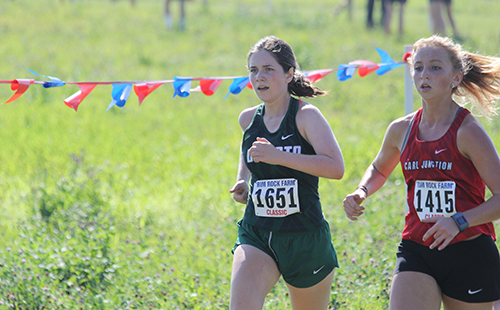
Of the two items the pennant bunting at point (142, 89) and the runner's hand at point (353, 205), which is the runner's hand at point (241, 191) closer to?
the runner's hand at point (353, 205)

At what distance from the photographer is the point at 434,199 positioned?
268cm

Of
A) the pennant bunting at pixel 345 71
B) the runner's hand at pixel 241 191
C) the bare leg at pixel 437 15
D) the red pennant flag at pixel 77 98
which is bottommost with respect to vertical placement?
the runner's hand at pixel 241 191

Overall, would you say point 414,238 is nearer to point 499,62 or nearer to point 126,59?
point 499,62

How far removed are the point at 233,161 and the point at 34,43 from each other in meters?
10.5

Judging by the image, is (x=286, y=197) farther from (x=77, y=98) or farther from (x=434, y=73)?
(x=77, y=98)

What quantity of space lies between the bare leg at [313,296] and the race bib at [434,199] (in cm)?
62

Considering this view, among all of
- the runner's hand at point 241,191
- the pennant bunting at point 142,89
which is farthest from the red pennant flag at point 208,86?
the runner's hand at point 241,191

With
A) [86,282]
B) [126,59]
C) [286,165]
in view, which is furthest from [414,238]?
[126,59]

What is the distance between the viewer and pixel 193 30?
60.5ft

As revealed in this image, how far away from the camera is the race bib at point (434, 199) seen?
264 centimetres

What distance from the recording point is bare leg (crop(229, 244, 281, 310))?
2748 mm

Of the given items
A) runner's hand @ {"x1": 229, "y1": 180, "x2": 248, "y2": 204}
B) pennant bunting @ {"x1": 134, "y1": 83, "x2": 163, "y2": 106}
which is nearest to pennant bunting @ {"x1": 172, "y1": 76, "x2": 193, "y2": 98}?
pennant bunting @ {"x1": 134, "y1": 83, "x2": 163, "y2": 106}

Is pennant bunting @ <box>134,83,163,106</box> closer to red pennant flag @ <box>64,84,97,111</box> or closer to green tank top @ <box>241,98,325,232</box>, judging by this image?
red pennant flag @ <box>64,84,97,111</box>

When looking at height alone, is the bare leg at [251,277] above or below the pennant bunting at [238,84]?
below
